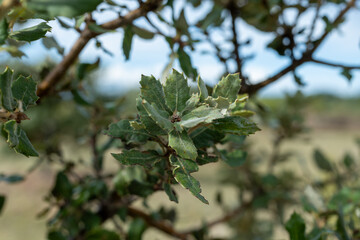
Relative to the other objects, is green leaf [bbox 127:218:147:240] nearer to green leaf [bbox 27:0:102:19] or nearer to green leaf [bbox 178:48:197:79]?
green leaf [bbox 178:48:197:79]

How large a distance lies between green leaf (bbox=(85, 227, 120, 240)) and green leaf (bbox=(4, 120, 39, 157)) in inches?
12.8

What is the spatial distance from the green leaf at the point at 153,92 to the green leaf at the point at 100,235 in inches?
14.6

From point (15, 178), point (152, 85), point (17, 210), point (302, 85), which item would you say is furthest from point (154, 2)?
point (17, 210)

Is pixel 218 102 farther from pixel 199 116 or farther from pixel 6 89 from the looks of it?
pixel 6 89

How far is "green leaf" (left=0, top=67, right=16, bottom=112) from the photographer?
0.32 m

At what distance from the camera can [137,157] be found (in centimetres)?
35

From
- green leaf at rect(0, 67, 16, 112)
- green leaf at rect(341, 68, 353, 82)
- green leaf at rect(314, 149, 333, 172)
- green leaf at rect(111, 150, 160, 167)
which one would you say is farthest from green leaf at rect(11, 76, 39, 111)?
green leaf at rect(314, 149, 333, 172)

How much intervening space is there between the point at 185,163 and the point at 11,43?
0.34m

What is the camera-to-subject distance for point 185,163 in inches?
13.1

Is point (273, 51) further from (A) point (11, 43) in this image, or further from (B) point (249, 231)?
(B) point (249, 231)

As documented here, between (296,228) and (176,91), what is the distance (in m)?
0.27

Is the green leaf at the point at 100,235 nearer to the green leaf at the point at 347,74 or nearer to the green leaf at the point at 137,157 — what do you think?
the green leaf at the point at 137,157

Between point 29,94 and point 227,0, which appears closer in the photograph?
point 29,94

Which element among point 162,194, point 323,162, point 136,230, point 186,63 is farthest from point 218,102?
point 162,194
